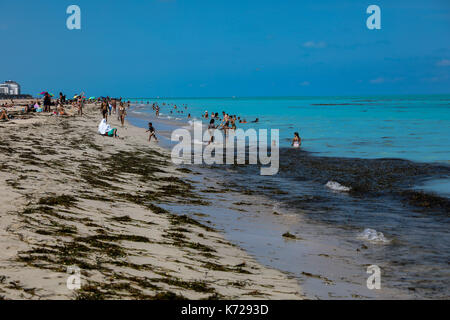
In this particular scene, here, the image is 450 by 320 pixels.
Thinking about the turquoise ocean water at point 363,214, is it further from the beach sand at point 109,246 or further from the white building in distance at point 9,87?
the white building in distance at point 9,87

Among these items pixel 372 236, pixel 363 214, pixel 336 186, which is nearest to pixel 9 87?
pixel 336 186

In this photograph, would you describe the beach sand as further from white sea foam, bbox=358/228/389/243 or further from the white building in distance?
the white building in distance

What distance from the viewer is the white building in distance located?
15662cm

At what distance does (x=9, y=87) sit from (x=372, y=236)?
603 feet

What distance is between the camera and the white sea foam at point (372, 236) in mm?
9052

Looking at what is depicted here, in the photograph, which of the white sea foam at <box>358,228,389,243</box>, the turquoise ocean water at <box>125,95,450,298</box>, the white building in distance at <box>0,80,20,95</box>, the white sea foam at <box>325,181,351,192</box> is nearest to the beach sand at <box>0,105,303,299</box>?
the turquoise ocean water at <box>125,95,450,298</box>

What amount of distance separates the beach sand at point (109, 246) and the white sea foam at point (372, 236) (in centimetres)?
342

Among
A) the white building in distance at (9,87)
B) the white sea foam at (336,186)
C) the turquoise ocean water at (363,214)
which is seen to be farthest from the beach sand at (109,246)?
the white building in distance at (9,87)

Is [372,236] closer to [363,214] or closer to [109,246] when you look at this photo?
[363,214]

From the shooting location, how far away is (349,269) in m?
7.23
